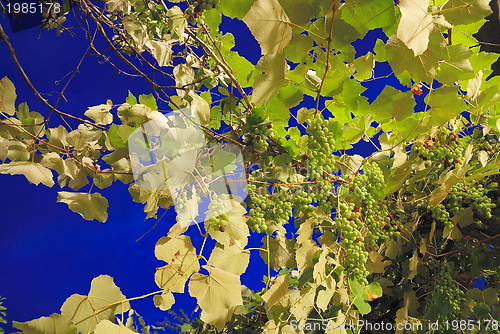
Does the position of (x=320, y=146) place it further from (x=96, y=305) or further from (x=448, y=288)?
(x=448, y=288)

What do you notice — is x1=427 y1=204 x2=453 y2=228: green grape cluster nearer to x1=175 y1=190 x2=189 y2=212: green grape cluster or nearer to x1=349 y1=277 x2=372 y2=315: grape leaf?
x1=349 y1=277 x2=372 y2=315: grape leaf

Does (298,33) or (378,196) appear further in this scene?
(378,196)

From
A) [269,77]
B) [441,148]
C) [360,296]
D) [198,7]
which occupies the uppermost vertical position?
[198,7]

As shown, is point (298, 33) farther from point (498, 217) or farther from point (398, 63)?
point (498, 217)

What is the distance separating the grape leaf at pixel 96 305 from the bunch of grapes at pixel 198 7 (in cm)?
56

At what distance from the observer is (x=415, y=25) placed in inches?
15.1

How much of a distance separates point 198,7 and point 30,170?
55cm

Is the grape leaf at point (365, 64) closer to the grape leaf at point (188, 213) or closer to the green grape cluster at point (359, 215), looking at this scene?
the green grape cluster at point (359, 215)

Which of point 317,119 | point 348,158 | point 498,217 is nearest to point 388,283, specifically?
point 498,217

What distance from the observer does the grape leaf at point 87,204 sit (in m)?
0.59

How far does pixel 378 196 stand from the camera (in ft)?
2.28

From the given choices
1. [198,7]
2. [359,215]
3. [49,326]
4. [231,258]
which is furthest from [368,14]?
[49,326]

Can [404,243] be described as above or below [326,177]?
below

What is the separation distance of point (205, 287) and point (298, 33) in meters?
0.53
